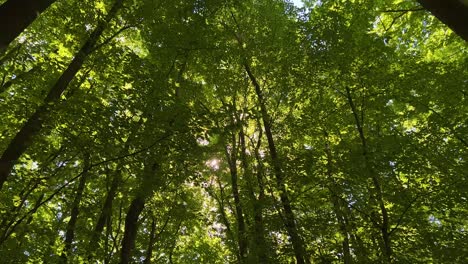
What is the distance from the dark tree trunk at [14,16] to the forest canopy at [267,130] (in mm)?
4580

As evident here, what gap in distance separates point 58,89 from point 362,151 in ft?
25.7

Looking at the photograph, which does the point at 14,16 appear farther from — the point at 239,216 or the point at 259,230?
the point at 239,216

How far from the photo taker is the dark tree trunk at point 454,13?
78.6 inches

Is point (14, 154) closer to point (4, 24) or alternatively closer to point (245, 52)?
point (4, 24)

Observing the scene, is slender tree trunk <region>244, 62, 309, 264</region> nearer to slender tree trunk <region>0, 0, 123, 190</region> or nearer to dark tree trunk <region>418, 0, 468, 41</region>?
slender tree trunk <region>0, 0, 123, 190</region>

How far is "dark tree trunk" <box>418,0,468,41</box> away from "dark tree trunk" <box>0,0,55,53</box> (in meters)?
2.86

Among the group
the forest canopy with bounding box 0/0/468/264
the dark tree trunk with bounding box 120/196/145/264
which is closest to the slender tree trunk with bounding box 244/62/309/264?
the forest canopy with bounding box 0/0/468/264

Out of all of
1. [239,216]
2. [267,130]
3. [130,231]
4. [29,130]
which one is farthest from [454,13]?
[239,216]

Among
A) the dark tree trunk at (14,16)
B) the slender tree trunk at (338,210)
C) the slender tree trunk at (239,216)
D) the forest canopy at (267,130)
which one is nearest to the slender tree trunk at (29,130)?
the forest canopy at (267,130)

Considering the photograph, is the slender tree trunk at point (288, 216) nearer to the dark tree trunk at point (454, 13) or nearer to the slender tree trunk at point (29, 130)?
the slender tree trunk at point (29, 130)

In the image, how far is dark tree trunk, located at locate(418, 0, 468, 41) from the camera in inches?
78.6

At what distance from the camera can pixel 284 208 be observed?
10961 mm

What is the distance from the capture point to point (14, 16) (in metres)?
2.67

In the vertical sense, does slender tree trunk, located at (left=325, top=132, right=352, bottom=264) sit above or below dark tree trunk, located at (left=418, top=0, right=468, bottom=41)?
above
